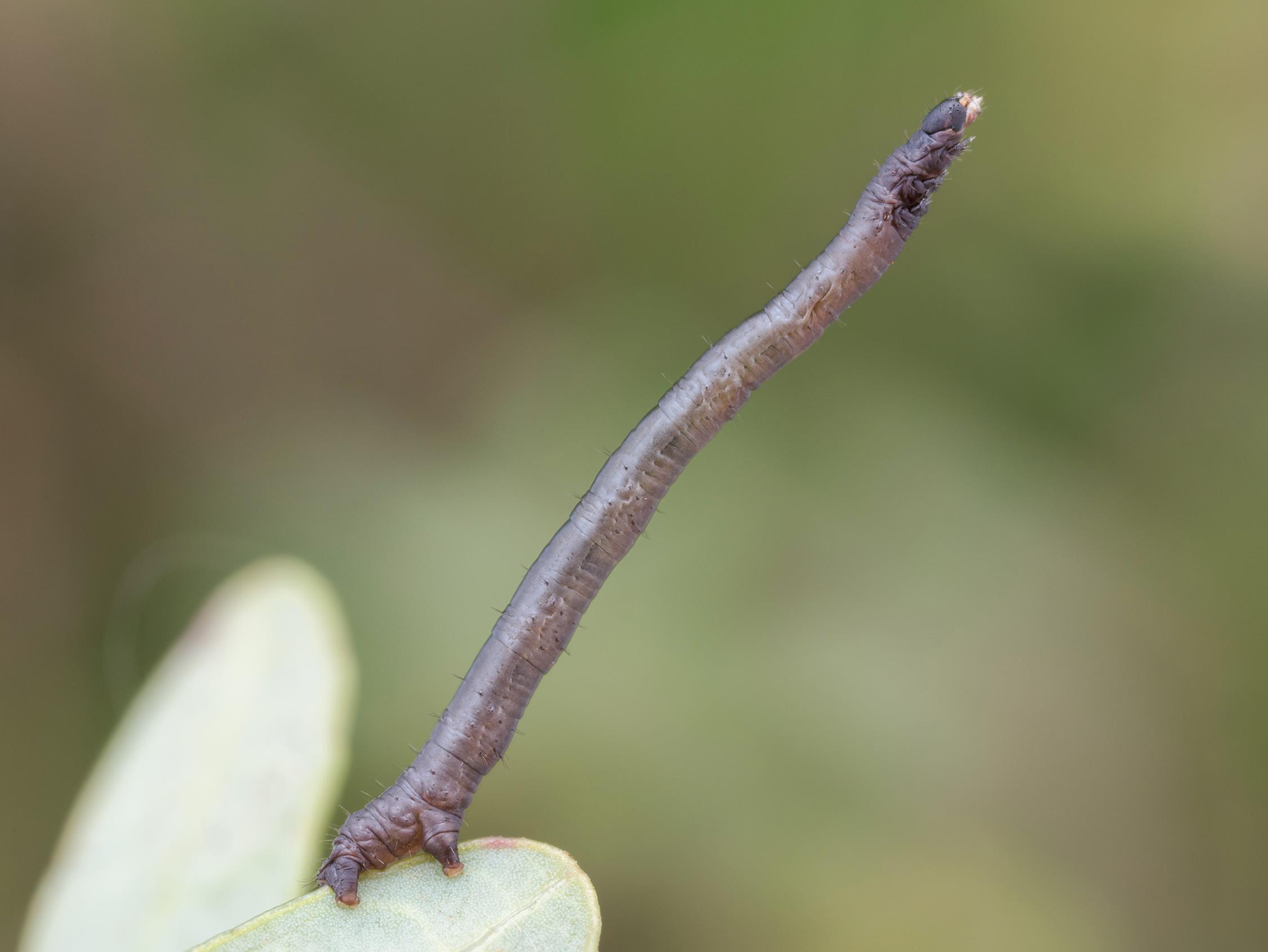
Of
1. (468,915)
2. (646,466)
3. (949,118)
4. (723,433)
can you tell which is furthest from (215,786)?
(949,118)

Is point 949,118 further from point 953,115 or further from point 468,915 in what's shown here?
point 468,915

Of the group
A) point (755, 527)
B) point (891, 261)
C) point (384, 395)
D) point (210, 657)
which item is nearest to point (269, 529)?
point (384, 395)

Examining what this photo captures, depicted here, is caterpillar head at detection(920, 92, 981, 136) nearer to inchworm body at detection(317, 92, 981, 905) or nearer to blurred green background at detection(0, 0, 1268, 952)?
inchworm body at detection(317, 92, 981, 905)

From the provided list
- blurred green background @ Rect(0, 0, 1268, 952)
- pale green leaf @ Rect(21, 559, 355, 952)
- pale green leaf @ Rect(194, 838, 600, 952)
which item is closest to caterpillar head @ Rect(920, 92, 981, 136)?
blurred green background @ Rect(0, 0, 1268, 952)

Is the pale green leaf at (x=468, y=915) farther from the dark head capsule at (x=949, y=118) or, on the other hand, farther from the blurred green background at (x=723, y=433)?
the dark head capsule at (x=949, y=118)

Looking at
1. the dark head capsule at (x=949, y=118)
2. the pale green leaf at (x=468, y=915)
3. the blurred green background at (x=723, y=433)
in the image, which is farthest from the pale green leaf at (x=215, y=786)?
the dark head capsule at (x=949, y=118)

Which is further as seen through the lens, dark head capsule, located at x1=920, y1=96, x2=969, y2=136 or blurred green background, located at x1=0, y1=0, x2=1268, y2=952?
blurred green background, located at x1=0, y1=0, x2=1268, y2=952
